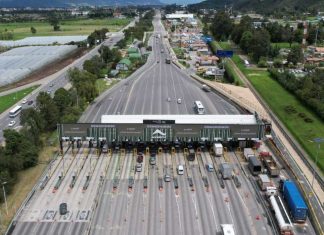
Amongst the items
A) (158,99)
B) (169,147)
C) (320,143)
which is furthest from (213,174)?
(158,99)

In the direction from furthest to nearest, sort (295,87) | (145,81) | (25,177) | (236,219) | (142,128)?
(145,81) < (295,87) < (142,128) < (25,177) < (236,219)

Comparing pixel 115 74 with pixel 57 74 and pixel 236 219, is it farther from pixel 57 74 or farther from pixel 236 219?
pixel 236 219

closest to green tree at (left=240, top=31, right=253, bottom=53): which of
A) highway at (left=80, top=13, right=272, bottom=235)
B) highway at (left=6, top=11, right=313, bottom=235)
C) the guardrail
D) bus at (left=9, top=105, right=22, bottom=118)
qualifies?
bus at (left=9, top=105, right=22, bottom=118)

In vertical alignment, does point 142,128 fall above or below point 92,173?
above

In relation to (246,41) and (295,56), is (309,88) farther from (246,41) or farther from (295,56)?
(246,41)

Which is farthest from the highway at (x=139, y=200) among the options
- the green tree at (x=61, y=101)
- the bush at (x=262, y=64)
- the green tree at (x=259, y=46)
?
the green tree at (x=259, y=46)

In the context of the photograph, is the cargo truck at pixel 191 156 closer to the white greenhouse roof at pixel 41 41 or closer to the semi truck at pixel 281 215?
the semi truck at pixel 281 215
